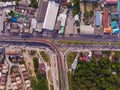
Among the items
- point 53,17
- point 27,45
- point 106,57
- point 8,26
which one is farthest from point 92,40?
point 8,26

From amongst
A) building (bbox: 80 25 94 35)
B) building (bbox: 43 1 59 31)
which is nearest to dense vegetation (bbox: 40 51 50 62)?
building (bbox: 43 1 59 31)

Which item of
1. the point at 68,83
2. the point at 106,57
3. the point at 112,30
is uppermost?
the point at 112,30

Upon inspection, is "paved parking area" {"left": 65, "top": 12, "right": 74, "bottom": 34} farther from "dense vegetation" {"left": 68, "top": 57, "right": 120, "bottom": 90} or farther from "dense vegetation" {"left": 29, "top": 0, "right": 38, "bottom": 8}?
"dense vegetation" {"left": 29, "top": 0, "right": 38, "bottom": 8}

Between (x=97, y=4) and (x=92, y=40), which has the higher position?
(x=97, y=4)

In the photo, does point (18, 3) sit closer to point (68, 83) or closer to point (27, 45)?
point (27, 45)

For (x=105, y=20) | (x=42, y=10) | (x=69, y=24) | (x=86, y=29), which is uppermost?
(x=42, y=10)

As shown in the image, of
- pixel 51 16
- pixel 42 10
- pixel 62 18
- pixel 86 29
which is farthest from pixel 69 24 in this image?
pixel 42 10

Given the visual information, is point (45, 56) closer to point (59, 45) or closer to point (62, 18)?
point (59, 45)
